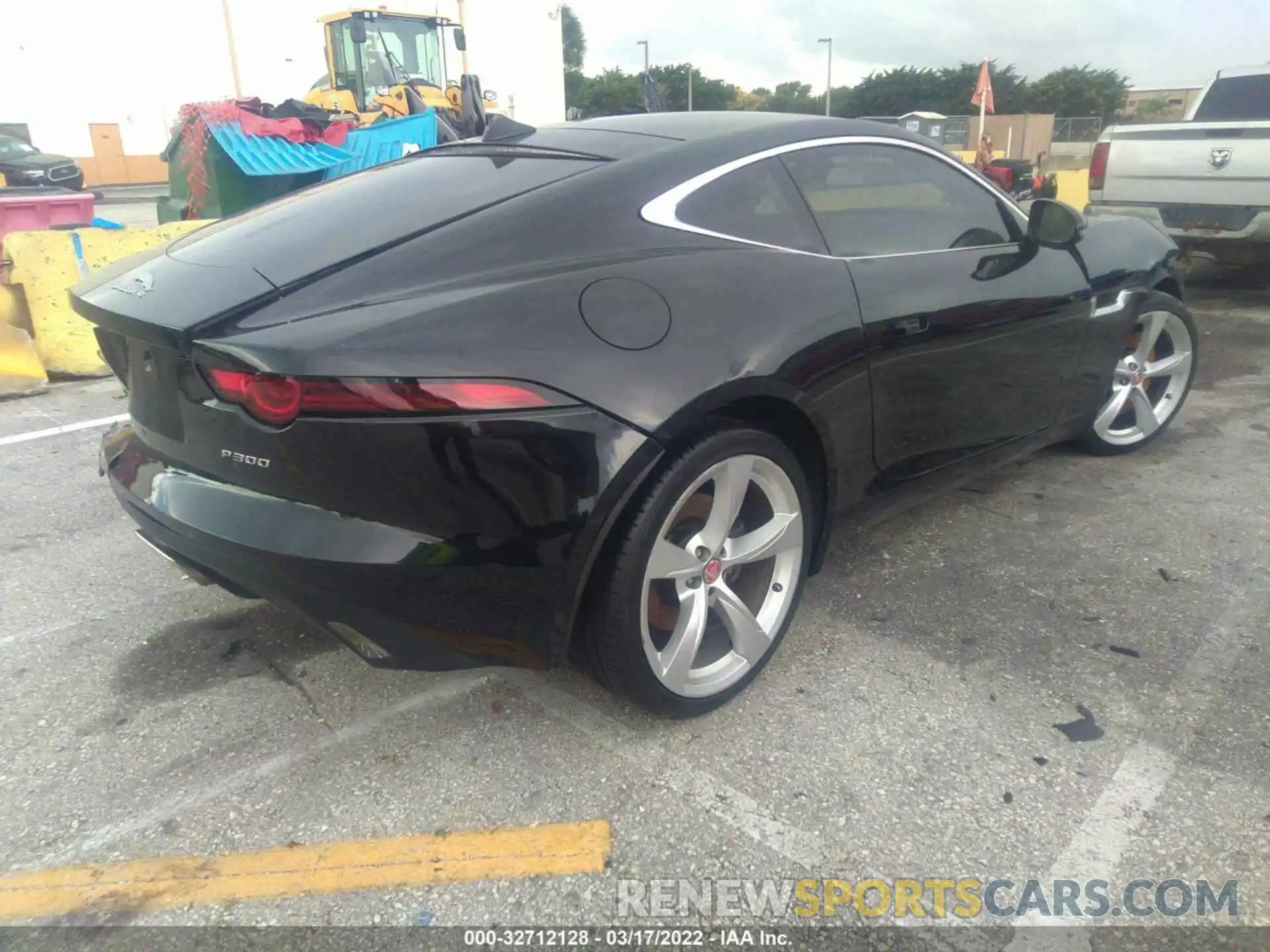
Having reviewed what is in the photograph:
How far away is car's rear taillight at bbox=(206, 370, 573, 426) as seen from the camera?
1881 millimetres

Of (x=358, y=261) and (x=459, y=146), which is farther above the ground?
(x=459, y=146)

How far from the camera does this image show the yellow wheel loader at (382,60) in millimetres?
14281

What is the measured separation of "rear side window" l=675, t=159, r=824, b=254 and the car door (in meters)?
0.07

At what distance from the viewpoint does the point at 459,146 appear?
3.10 m

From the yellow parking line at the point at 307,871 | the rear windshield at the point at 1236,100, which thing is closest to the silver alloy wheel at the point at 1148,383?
the yellow parking line at the point at 307,871

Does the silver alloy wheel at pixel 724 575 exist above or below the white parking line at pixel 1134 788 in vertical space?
above

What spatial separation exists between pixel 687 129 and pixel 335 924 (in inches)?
90.6

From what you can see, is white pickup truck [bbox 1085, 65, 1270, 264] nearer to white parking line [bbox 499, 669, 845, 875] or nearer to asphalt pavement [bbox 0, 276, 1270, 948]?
asphalt pavement [bbox 0, 276, 1270, 948]

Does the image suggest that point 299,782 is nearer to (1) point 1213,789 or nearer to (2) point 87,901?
(2) point 87,901

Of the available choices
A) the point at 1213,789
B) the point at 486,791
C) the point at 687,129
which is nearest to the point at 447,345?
the point at 486,791

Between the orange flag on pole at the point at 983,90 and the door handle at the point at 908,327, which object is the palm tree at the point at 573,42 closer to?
the orange flag on pole at the point at 983,90

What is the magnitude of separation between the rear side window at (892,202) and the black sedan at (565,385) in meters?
0.01

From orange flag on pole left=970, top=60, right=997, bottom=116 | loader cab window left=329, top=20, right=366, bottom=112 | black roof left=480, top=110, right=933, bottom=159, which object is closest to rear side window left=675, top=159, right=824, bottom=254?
black roof left=480, top=110, right=933, bottom=159

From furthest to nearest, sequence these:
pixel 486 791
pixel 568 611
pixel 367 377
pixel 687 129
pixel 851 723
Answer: pixel 687 129, pixel 851 723, pixel 486 791, pixel 568 611, pixel 367 377
